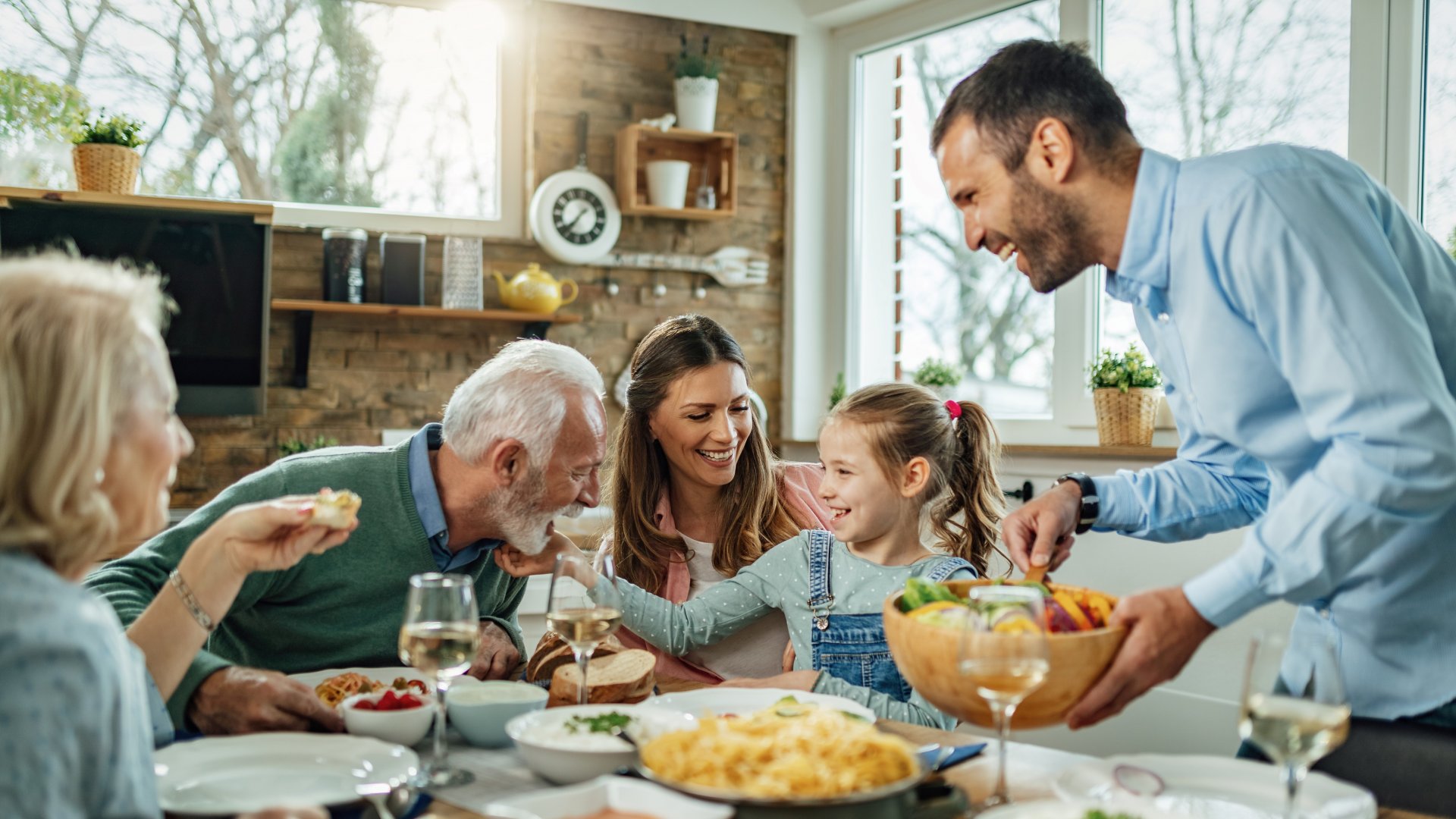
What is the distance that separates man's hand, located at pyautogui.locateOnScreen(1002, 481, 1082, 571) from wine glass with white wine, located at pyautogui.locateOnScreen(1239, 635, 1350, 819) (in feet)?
2.08

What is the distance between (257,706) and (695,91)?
3.57 meters

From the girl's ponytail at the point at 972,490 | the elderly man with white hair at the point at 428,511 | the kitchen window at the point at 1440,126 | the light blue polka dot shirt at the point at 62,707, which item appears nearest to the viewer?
the light blue polka dot shirt at the point at 62,707

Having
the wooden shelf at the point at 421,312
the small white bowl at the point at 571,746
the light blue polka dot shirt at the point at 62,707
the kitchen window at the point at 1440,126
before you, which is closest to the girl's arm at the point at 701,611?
the small white bowl at the point at 571,746

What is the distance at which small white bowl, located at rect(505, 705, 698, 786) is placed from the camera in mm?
1239

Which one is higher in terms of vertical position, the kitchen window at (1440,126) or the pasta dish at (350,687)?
the kitchen window at (1440,126)

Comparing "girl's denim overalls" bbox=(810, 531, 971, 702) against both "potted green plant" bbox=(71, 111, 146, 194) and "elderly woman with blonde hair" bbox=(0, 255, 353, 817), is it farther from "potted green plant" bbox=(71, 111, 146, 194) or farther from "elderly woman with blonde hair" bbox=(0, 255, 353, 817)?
"potted green plant" bbox=(71, 111, 146, 194)

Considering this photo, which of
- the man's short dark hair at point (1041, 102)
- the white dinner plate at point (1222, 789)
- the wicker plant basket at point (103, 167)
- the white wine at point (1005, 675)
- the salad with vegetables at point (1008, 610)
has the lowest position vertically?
the white dinner plate at point (1222, 789)

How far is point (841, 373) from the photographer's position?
473 cm

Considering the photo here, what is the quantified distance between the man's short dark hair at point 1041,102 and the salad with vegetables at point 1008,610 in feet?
1.84

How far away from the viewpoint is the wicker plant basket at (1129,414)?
3592mm

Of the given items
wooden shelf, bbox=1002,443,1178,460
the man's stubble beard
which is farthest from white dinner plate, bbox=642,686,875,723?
wooden shelf, bbox=1002,443,1178,460

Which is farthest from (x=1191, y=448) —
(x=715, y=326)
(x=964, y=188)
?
(x=715, y=326)

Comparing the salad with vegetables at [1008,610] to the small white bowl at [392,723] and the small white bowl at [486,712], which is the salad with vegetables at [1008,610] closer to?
the small white bowl at [486,712]

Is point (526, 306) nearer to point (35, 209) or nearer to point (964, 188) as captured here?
point (35, 209)
